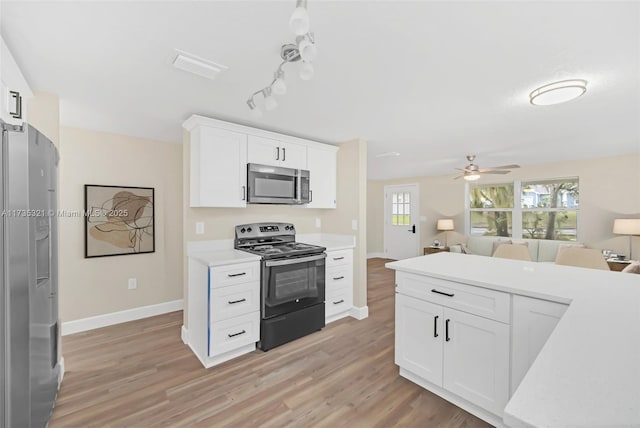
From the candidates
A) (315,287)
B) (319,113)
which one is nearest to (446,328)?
(315,287)

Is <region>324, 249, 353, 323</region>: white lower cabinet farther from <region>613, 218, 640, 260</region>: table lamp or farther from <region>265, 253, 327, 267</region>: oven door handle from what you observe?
<region>613, 218, 640, 260</region>: table lamp

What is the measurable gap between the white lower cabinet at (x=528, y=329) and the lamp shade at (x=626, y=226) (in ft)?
13.7

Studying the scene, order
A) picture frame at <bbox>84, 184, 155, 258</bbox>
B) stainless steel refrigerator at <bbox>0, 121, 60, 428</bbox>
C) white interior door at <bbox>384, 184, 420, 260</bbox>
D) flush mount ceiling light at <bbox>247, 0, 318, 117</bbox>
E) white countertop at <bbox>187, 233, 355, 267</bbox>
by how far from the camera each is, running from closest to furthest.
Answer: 1. flush mount ceiling light at <bbox>247, 0, 318, 117</bbox>
2. stainless steel refrigerator at <bbox>0, 121, 60, 428</bbox>
3. white countertop at <bbox>187, 233, 355, 267</bbox>
4. picture frame at <bbox>84, 184, 155, 258</bbox>
5. white interior door at <bbox>384, 184, 420, 260</bbox>

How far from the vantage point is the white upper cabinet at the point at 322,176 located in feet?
11.4

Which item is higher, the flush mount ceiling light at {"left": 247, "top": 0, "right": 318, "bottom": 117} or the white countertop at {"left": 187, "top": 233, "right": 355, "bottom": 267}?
the flush mount ceiling light at {"left": 247, "top": 0, "right": 318, "bottom": 117}

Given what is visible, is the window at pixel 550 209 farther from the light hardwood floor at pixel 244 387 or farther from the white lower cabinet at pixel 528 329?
the white lower cabinet at pixel 528 329

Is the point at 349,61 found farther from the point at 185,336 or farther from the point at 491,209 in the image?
the point at 491,209

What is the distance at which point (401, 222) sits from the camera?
7.30m

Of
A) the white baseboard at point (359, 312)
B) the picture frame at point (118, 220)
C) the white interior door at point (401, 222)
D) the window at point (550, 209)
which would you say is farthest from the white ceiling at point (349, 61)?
the white interior door at point (401, 222)

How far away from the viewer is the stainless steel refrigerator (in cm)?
119

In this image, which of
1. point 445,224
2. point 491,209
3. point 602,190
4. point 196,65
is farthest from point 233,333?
point 602,190

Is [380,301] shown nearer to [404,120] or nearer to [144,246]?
Result: [404,120]

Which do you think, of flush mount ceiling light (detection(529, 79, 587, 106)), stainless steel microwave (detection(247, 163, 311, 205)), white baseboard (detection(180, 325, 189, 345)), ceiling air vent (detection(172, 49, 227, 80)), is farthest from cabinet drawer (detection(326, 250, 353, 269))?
flush mount ceiling light (detection(529, 79, 587, 106))

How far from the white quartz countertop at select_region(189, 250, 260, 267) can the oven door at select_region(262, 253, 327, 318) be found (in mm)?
186
